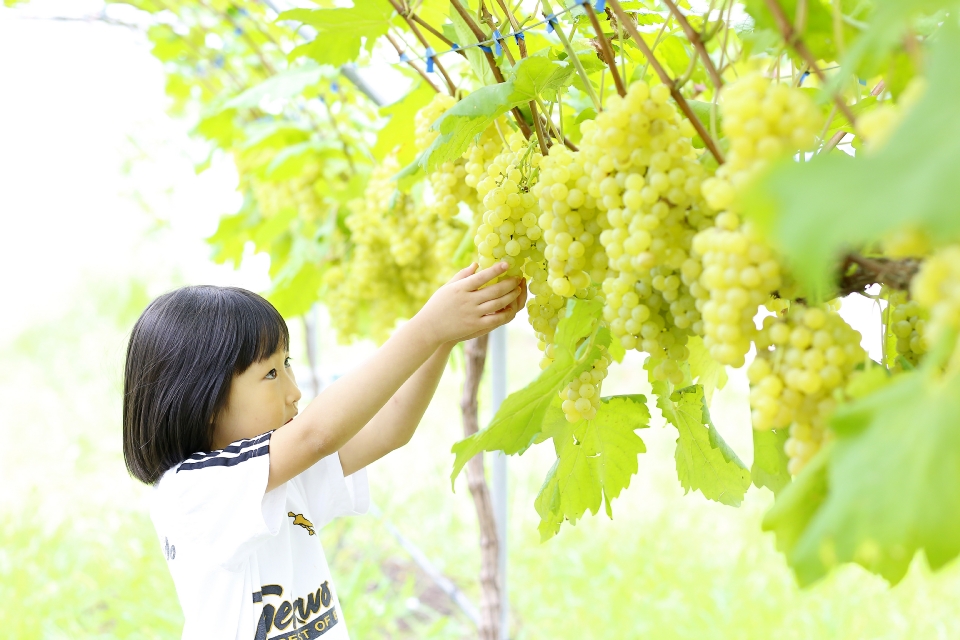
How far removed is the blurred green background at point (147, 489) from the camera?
7.25 ft

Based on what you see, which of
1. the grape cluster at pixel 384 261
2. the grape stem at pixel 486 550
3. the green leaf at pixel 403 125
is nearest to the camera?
the green leaf at pixel 403 125

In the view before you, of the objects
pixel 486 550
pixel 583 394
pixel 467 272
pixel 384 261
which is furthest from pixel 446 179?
pixel 486 550

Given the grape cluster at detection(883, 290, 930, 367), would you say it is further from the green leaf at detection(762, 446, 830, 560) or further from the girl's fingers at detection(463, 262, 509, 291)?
the girl's fingers at detection(463, 262, 509, 291)

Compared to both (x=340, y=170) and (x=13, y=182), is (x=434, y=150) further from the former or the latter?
(x=13, y=182)

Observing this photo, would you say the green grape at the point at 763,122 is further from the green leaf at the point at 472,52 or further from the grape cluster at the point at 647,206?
the green leaf at the point at 472,52

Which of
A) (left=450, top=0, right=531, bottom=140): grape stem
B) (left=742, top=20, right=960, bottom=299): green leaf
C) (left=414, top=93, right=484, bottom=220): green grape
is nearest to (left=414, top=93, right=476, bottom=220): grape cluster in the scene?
(left=414, top=93, right=484, bottom=220): green grape

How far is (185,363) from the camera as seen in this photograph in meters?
1.06

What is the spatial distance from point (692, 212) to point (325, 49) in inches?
24.7

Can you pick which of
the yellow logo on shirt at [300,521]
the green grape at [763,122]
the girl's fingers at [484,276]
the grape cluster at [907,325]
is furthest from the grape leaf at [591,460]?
the yellow logo on shirt at [300,521]

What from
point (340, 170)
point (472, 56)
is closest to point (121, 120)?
point (340, 170)

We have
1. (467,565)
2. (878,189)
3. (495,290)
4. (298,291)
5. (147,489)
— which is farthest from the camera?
(147,489)

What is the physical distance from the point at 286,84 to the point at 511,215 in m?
0.83

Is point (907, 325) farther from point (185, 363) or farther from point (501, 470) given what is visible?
point (501, 470)

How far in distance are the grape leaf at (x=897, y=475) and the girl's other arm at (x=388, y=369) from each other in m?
0.40
